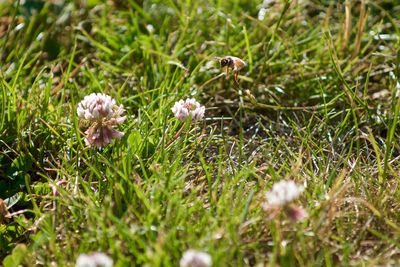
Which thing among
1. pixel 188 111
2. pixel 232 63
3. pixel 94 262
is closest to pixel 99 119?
pixel 188 111

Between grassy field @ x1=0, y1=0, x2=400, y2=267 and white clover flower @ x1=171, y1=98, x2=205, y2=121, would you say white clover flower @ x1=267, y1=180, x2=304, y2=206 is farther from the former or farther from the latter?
white clover flower @ x1=171, y1=98, x2=205, y2=121

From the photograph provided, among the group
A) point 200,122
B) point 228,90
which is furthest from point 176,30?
point 200,122

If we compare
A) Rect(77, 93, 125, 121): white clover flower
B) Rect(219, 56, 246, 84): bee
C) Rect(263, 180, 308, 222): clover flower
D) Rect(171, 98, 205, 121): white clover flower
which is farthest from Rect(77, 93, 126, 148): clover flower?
Rect(263, 180, 308, 222): clover flower

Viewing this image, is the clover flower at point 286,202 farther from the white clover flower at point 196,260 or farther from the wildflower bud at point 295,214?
the white clover flower at point 196,260

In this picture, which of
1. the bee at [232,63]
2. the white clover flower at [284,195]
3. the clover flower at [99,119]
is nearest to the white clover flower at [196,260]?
the white clover flower at [284,195]

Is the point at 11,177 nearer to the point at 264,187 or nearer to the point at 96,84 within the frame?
the point at 96,84

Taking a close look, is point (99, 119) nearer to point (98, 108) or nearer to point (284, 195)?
point (98, 108)
